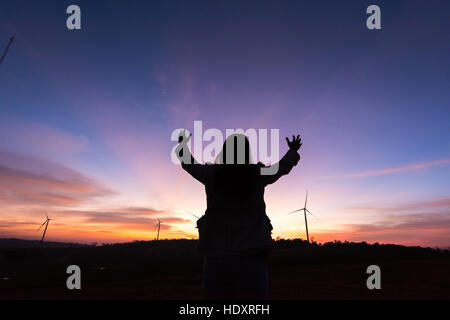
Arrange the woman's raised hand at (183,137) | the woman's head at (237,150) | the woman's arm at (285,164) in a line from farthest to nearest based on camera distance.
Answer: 1. the woman's raised hand at (183,137)
2. the woman's arm at (285,164)
3. the woman's head at (237,150)

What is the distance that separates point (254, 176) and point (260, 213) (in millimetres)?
438

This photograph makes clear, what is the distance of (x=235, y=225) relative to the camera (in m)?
3.83

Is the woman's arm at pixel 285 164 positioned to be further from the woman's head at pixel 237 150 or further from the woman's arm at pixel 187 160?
the woman's arm at pixel 187 160

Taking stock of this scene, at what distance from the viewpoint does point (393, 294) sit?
13.8m

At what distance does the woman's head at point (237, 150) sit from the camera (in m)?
3.86

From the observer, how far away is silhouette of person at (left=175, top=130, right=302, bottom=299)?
3.62m

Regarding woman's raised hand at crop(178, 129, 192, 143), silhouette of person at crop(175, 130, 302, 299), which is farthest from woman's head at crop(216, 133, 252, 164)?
woman's raised hand at crop(178, 129, 192, 143)

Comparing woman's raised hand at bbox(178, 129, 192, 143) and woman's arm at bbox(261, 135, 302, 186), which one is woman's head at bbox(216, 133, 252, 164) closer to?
woman's arm at bbox(261, 135, 302, 186)

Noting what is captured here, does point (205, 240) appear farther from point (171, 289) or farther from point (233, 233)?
point (171, 289)

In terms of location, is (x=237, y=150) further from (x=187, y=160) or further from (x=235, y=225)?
(x=235, y=225)

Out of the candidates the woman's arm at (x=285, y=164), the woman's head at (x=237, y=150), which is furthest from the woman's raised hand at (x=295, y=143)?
the woman's head at (x=237, y=150)

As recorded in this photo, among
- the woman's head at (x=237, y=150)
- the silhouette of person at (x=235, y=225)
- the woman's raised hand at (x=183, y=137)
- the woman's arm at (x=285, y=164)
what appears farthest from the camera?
the woman's raised hand at (x=183, y=137)
